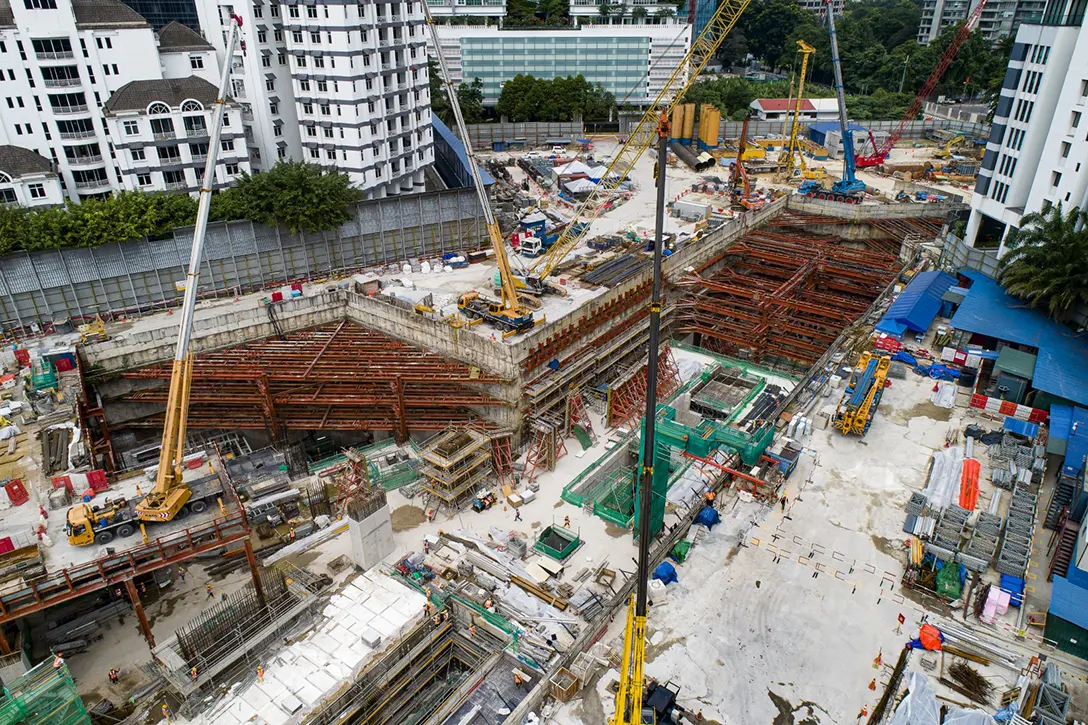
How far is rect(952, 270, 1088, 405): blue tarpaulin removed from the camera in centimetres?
4169

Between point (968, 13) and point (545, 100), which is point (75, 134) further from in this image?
point (968, 13)

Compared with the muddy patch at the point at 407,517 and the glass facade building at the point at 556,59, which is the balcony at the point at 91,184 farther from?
the glass facade building at the point at 556,59

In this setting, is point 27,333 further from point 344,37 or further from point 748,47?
point 748,47

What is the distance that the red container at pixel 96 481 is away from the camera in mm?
32812

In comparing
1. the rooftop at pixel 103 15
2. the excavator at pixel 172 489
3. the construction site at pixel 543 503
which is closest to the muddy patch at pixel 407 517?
the construction site at pixel 543 503

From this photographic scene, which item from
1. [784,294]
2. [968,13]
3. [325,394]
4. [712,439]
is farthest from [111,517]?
[968,13]

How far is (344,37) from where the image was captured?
5781 cm

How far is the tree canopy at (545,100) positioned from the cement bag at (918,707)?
95363mm

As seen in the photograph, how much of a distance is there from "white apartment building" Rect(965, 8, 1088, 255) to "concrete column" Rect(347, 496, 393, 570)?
173 ft

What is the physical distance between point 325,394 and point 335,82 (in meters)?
29.7

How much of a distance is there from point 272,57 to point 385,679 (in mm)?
56509

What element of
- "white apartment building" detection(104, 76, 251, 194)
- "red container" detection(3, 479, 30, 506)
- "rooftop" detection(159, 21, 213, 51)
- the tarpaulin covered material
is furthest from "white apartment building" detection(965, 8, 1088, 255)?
"rooftop" detection(159, 21, 213, 51)

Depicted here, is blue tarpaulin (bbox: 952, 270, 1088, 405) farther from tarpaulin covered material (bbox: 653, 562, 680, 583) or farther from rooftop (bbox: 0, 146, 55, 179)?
rooftop (bbox: 0, 146, 55, 179)

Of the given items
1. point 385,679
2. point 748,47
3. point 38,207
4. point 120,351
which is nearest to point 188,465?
point 385,679
